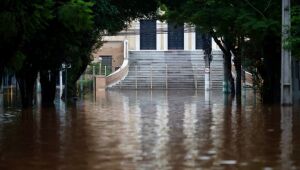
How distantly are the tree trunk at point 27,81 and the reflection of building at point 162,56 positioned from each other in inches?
1118

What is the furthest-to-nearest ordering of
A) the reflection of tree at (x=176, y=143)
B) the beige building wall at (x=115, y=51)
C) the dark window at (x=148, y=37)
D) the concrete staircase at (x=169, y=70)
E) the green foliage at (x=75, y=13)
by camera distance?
the beige building wall at (x=115, y=51) → the dark window at (x=148, y=37) → the concrete staircase at (x=169, y=70) → the green foliage at (x=75, y=13) → the reflection of tree at (x=176, y=143)

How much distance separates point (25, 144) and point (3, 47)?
2.41 metres

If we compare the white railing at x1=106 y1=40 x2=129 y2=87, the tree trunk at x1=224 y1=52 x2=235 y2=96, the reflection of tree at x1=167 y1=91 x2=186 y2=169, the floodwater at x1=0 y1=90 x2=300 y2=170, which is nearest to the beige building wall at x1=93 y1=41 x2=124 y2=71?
the white railing at x1=106 y1=40 x2=129 y2=87

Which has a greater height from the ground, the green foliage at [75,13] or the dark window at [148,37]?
the dark window at [148,37]

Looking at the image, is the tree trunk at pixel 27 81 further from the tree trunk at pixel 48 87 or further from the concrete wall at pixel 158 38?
the concrete wall at pixel 158 38

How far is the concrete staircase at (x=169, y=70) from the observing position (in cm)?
5794

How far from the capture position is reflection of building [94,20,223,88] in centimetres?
5881

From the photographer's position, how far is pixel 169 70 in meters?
61.0

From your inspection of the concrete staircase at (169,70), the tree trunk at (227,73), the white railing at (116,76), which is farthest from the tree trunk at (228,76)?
the white railing at (116,76)

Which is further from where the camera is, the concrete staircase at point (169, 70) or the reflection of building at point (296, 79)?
the concrete staircase at point (169, 70)

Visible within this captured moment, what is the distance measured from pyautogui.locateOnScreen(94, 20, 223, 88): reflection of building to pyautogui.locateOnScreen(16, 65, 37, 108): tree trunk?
28.4 m


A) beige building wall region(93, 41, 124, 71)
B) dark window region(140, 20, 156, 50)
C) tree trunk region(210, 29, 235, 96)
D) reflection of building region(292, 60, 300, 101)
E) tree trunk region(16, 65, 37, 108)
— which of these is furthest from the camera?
beige building wall region(93, 41, 124, 71)

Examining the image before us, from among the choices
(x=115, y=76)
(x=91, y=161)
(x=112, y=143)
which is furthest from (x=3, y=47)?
(x=115, y=76)

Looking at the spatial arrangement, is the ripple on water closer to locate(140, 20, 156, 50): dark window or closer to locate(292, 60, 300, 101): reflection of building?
locate(292, 60, 300, 101): reflection of building
